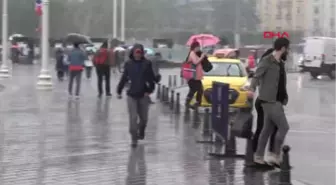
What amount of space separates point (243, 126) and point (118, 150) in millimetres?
2634

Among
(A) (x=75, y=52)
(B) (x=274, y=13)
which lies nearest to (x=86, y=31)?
(B) (x=274, y=13)

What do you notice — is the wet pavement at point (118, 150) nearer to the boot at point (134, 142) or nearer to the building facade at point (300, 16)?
→ the boot at point (134, 142)

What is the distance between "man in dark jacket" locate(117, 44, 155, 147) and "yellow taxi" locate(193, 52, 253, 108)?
6.17 metres

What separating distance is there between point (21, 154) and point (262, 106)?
4.02 metres

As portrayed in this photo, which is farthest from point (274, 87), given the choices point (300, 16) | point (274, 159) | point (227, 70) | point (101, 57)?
point (300, 16)

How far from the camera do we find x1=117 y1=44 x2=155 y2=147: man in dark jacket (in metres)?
13.8

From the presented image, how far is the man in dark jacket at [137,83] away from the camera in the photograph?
13.8 m

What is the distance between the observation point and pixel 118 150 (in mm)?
13359

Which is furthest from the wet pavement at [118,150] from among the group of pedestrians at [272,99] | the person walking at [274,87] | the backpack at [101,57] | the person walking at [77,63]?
the backpack at [101,57]

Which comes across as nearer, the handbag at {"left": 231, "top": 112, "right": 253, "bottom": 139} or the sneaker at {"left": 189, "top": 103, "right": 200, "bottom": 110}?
the handbag at {"left": 231, "top": 112, "right": 253, "bottom": 139}

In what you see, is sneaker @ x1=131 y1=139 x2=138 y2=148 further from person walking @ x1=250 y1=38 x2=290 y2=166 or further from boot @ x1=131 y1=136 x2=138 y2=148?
person walking @ x1=250 y1=38 x2=290 y2=166

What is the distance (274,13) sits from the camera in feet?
222

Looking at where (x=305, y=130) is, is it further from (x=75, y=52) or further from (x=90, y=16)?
(x=90, y=16)

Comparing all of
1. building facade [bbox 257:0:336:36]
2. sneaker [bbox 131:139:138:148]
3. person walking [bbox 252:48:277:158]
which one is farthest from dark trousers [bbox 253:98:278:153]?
building facade [bbox 257:0:336:36]
